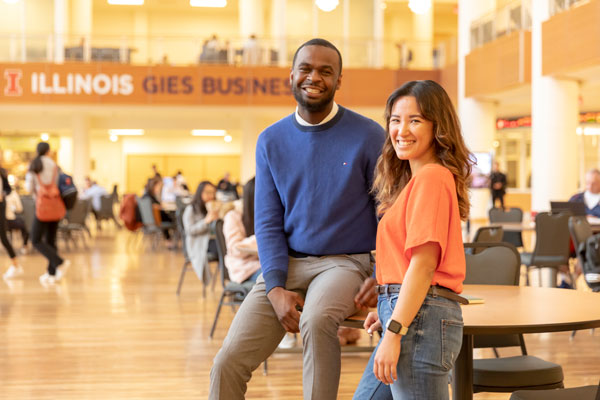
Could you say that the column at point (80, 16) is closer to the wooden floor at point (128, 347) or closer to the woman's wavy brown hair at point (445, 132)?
the wooden floor at point (128, 347)

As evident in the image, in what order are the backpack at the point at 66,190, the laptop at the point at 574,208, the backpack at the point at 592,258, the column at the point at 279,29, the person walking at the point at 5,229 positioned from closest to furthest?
the backpack at the point at 592,258 < the laptop at the point at 574,208 < the person walking at the point at 5,229 < the backpack at the point at 66,190 < the column at the point at 279,29

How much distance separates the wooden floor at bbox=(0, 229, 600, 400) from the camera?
420 centimetres

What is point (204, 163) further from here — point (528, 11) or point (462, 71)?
point (528, 11)

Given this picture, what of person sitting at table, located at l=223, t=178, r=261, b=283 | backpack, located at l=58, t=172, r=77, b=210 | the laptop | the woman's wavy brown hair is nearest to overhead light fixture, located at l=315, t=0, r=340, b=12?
backpack, located at l=58, t=172, r=77, b=210

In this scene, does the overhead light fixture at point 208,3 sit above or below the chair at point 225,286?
above

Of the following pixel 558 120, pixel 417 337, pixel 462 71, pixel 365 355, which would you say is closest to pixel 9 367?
pixel 365 355

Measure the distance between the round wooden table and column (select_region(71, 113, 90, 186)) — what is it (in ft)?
60.9

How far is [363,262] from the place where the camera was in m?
2.45

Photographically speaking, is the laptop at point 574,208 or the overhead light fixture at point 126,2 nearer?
the laptop at point 574,208

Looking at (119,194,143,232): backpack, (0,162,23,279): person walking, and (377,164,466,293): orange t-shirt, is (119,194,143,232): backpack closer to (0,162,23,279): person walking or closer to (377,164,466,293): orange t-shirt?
(0,162,23,279): person walking

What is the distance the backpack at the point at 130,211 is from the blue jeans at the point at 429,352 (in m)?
11.1

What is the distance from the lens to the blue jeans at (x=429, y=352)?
182 centimetres

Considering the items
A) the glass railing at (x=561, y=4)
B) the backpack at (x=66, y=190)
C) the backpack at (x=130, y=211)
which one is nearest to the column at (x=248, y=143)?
the backpack at (x=130, y=211)

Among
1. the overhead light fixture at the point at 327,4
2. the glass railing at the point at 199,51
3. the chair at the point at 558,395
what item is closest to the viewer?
the chair at the point at 558,395
